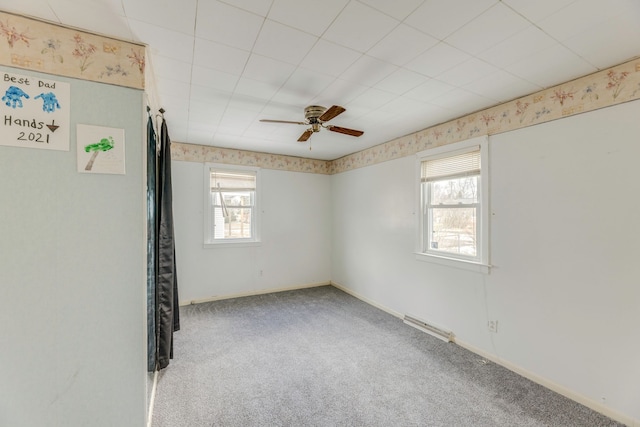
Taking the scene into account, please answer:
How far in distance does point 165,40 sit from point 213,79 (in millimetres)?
487

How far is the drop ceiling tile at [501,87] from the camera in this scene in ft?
6.72

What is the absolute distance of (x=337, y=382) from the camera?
228 centimetres

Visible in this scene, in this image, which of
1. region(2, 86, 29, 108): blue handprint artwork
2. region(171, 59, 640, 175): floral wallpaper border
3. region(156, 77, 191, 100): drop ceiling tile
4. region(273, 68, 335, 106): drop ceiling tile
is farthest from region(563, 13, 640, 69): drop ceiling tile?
region(2, 86, 29, 108): blue handprint artwork

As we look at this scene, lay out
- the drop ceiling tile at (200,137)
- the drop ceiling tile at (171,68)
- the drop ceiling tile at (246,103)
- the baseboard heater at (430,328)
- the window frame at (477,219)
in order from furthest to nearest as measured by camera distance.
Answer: the drop ceiling tile at (200,137) → the baseboard heater at (430,328) → the window frame at (477,219) → the drop ceiling tile at (246,103) → the drop ceiling tile at (171,68)

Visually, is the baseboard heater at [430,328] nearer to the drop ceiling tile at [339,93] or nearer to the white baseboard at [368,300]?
the white baseboard at [368,300]

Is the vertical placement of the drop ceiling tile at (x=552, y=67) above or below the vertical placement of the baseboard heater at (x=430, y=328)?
above

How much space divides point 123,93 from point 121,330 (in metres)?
1.37

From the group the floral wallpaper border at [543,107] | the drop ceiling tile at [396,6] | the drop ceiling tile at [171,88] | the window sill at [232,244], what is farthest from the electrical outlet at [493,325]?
the drop ceiling tile at [171,88]

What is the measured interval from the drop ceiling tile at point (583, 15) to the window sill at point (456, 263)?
194cm

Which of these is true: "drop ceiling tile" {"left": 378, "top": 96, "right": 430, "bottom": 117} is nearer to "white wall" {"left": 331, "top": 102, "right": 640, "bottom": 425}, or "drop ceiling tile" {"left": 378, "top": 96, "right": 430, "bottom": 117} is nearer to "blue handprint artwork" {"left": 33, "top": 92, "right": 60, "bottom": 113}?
"white wall" {"left": 331, "top": 102, "right": 640, "bottom": 425}

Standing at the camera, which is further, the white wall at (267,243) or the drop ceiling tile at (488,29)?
the white wall at (267,243)

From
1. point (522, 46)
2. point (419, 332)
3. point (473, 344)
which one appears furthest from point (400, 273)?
point (522, 46)

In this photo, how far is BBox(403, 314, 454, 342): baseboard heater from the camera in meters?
2.99

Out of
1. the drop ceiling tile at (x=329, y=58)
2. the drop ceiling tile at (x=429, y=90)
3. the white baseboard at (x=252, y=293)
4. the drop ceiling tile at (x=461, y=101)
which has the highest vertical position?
the drop ceiling tile at (x=329, y=58)
